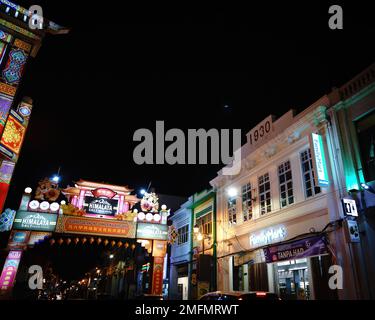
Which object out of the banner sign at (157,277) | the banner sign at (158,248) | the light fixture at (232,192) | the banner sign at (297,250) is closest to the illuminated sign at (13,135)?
the banner sign at (158,248)

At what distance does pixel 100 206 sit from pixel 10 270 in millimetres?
6980

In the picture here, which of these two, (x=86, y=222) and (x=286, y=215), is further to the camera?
(x=86, y=222)

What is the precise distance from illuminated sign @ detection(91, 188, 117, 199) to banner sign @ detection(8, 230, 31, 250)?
529 cm

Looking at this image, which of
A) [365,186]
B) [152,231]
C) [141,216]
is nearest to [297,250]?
[365,186]

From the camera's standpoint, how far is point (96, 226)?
2131 cm

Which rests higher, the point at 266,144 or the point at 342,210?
the point at 266,144

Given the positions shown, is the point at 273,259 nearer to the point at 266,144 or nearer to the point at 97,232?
the point at 266,144

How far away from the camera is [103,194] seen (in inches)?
900

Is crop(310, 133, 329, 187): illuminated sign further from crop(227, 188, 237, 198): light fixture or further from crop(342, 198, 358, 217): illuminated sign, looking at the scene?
crop(227, 188, 237, 198): light fixture

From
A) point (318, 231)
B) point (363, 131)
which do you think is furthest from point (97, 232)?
point (363, 131)

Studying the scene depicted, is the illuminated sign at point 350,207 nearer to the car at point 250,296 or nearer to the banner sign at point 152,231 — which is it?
the car at point 250,296

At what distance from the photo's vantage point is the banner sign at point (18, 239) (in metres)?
19.0

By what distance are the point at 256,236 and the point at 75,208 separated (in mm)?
13010

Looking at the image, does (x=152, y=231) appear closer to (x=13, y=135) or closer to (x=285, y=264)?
(x=285, y=264)
